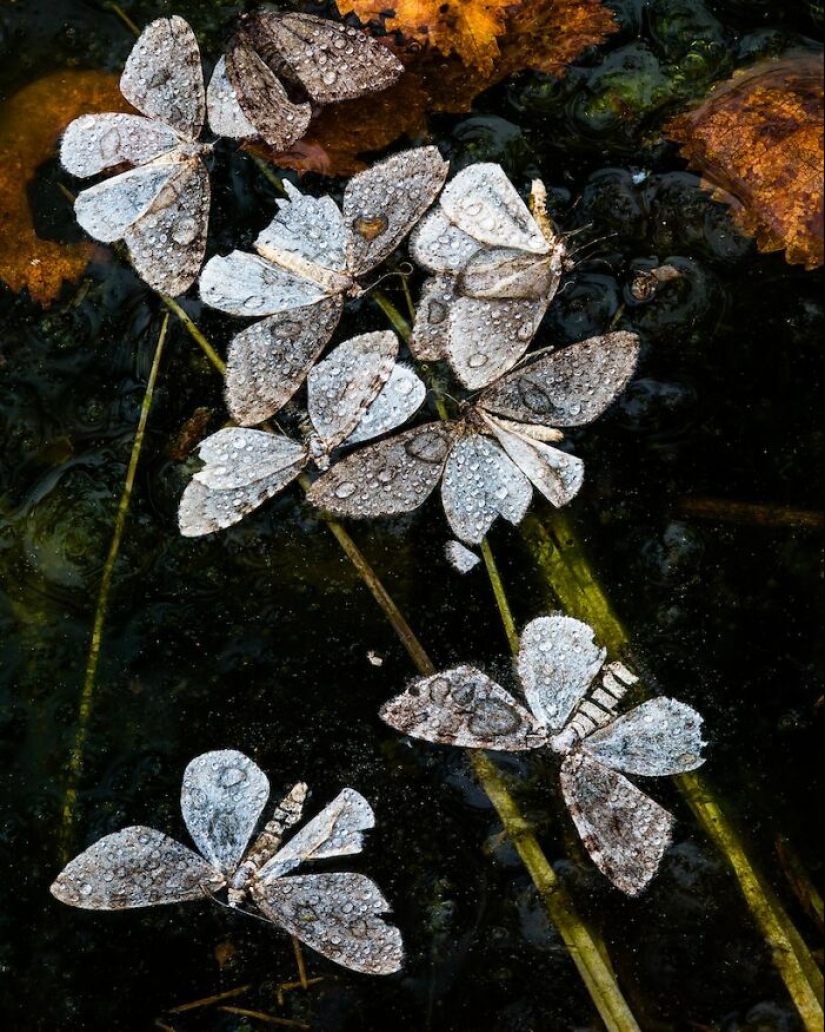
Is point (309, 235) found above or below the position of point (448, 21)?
below

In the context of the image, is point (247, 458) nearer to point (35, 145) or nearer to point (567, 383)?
point (567, 383)

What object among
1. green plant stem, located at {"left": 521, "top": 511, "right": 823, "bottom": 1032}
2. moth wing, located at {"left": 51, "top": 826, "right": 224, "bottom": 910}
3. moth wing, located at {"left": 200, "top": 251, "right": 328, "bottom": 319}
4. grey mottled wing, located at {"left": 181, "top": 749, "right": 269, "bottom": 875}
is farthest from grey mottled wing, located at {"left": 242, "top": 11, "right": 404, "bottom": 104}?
moth wing, located at {"left": 51, "top": 826, "right": 224, "bottom": 910}

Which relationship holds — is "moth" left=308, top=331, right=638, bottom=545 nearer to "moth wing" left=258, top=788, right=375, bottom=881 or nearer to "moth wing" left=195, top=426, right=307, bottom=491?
"moth wing" left=195, top=426, right=307, bottom=491

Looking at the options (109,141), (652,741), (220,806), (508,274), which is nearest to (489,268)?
(508,274)

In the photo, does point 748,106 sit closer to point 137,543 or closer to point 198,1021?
point 137,543

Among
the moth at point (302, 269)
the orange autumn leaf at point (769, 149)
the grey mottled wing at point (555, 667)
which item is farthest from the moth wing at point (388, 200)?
the grey mottled wing at point (555, 667)

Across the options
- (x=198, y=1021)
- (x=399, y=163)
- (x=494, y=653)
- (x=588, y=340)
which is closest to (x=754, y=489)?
(x=588, y=340)
